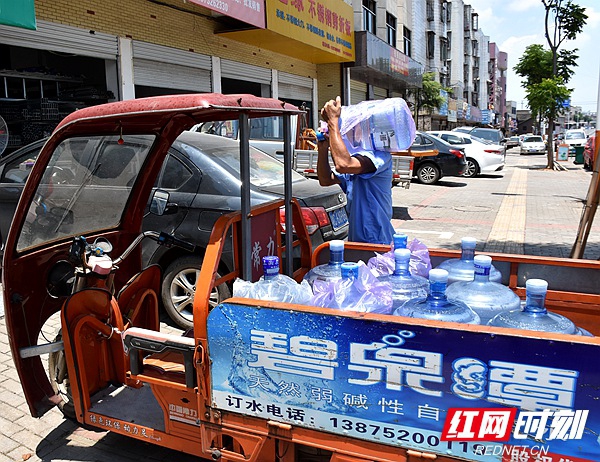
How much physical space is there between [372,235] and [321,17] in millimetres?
14568

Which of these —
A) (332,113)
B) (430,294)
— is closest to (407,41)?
(332,113)

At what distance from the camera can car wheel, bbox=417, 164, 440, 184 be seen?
1694 cm

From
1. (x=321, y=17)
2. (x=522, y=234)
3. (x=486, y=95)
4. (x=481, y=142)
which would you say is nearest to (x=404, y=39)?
(x=481, y=142)

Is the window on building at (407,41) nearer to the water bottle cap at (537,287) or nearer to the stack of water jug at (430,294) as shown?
the stack of water jug at (430,294)

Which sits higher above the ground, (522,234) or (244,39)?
(244,39)

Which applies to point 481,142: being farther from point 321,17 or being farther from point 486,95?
point 486,95

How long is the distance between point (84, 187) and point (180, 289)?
1.67 metres

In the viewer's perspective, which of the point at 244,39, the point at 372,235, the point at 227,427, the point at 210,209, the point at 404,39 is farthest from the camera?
the point at 404,39

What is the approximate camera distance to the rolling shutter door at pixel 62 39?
9273 millimetres

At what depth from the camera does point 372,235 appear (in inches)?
138

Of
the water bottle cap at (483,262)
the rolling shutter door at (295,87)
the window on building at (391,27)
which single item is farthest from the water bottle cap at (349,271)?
the window on building at (391,27)

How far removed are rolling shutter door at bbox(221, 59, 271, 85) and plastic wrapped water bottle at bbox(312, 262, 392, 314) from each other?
13.6m

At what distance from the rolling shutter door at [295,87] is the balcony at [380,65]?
1.98 m

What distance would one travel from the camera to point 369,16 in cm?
2372
